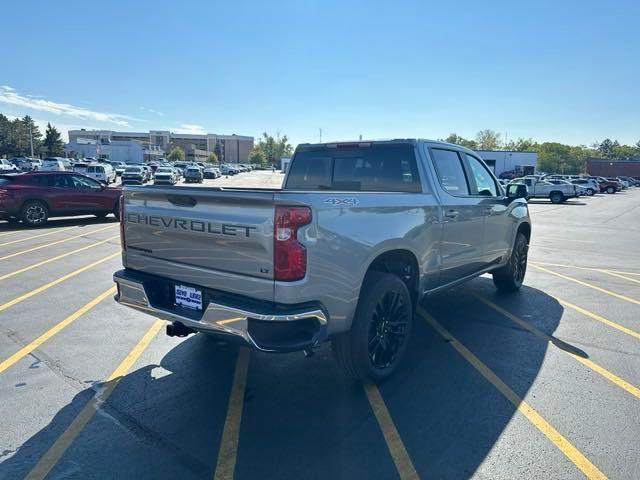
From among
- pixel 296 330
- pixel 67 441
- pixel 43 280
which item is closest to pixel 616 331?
pixel 296 330

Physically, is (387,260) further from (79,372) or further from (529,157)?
(529,157)

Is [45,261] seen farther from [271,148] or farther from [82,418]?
[271,148]

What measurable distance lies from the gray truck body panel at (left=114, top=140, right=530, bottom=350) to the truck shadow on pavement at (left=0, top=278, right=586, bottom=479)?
661 millimetres

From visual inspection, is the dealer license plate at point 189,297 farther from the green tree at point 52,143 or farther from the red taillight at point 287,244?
the green tree at point 52,143

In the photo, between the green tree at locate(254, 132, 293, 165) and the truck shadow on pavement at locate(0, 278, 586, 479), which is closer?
the truck shadow on pavement at locate(0, 278, 586, 479)

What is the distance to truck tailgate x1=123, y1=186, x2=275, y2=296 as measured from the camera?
2.99m

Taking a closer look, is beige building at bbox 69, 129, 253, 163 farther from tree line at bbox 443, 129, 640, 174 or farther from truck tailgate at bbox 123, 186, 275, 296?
truck tailgate at bbox 123, 186, 275, 296

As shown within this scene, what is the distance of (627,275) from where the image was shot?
8.48 meters

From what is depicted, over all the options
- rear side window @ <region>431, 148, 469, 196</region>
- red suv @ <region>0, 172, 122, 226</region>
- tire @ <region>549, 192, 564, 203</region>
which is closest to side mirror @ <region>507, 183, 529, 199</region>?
rear side window @ <region>431, 148, 469, 196</region>

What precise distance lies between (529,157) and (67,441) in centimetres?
7396

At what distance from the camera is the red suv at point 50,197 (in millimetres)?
13062

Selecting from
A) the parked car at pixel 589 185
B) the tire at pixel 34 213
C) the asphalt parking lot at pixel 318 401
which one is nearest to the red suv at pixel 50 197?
the tire at pixel 34 213

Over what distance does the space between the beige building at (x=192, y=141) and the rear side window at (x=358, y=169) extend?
505 feet

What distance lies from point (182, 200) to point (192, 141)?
187486 millimetres
